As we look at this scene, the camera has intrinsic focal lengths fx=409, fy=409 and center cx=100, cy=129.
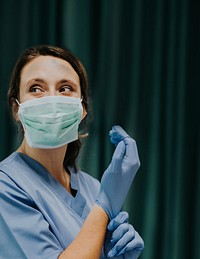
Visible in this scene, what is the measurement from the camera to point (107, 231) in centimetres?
111

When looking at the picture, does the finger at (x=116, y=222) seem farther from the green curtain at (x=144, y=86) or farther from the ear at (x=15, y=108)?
the green curtain at (x=144, y=86)

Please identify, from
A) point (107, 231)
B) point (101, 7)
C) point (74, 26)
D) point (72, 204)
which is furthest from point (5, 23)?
point (107, 231)

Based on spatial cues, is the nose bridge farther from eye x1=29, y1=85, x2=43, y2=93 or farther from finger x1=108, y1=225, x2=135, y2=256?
finger x1=108, y1=225, x2=135, y2=256

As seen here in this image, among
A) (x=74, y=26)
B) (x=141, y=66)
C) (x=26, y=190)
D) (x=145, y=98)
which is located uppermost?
(x=74, y=26)

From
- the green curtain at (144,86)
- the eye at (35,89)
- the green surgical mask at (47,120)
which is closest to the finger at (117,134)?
the green surgical mask at (47,120)

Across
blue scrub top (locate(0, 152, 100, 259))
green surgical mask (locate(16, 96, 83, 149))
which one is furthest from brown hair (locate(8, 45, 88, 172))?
blue scrub top (locate(0, 152, 100, 259))

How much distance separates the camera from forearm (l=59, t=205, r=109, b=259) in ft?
3.20

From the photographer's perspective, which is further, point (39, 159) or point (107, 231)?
point (39, 159)

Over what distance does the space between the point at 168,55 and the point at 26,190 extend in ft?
3.49

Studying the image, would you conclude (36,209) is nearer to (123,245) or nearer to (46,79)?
(123,245)

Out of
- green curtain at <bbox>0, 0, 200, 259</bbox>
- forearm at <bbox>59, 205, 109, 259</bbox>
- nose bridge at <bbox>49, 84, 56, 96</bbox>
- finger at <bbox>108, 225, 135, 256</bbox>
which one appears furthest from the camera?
green curtain at <bbox>0, 0, 200, 259</bbox>

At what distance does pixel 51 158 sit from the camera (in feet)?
4.06

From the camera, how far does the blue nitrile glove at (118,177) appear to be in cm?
111

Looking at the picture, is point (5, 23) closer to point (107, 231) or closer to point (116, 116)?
point (116, 116)
